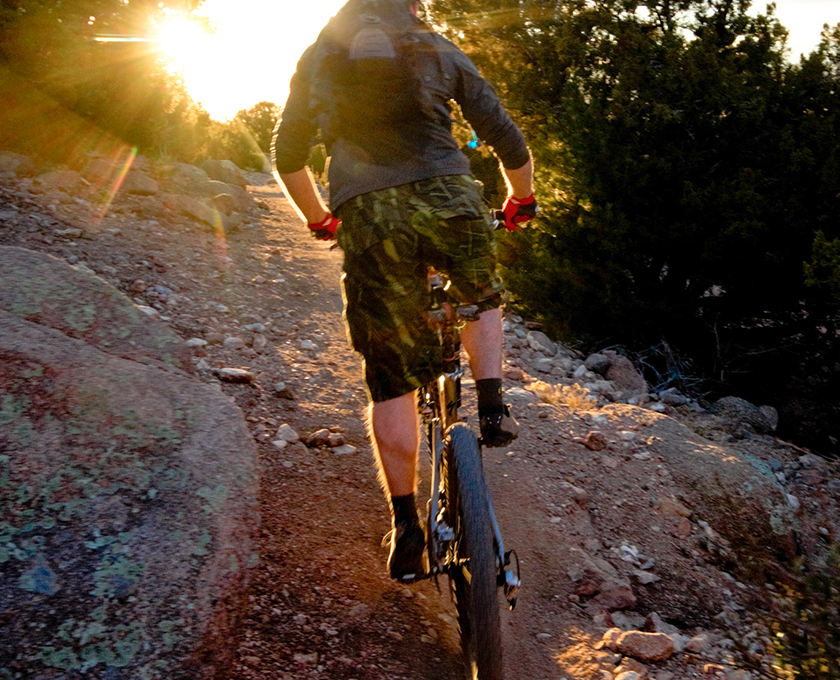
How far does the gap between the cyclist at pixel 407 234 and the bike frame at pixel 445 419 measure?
4cm

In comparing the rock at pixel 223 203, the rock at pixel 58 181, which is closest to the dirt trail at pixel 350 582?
the rock at pixel 58 181

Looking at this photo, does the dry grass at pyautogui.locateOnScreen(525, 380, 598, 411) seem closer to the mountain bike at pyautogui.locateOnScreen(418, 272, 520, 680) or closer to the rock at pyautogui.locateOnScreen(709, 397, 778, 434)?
the rock at pyautogui.locateOnScreen(709, 397, 778, 434)

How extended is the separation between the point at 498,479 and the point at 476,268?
1679mm

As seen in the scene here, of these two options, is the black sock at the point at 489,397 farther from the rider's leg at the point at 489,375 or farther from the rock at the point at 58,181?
the rock at the point at 58,181

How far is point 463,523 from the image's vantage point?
172cm

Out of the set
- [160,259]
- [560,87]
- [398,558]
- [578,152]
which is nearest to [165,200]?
[160,259]

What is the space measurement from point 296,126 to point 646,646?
210 centimetres

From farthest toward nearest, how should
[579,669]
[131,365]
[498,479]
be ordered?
1. [498,479]
2. [131,365]
3. [579,669]

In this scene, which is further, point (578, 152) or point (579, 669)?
point (578, 152)

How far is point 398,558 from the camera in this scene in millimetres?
1922

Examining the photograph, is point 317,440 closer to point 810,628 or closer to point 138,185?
point 810,628

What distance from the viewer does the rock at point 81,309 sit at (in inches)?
117

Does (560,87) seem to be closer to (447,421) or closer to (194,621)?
(447,421)

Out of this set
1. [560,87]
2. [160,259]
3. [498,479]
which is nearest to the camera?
[498,479]
